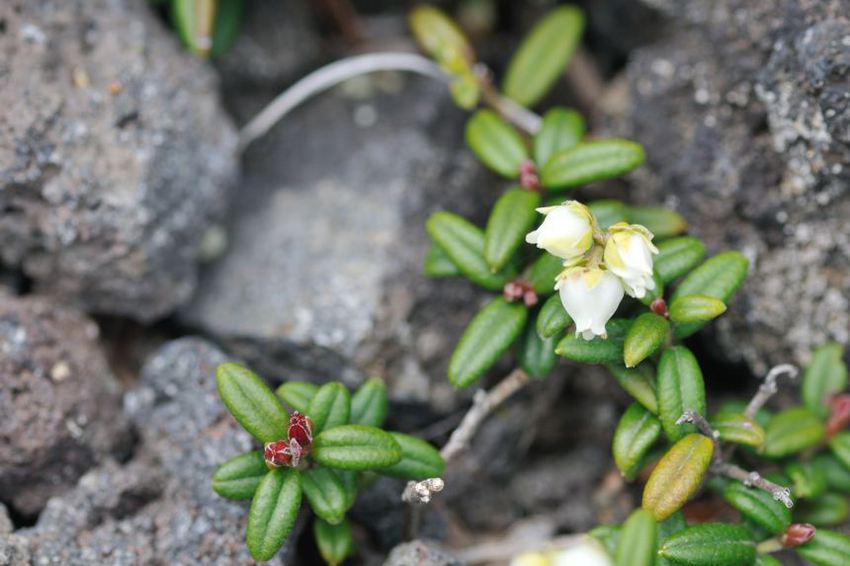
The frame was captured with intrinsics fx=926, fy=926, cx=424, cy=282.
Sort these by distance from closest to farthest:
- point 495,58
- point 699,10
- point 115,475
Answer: point 115,475
point 699,10
point 495,58

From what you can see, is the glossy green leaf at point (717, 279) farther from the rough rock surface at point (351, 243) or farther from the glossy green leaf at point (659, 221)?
the rough rock surface at point (351, 243)

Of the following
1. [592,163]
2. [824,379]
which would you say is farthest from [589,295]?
[824,379]

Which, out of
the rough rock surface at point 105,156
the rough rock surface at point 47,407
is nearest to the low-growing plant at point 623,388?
the rough rock surface at point 47,407

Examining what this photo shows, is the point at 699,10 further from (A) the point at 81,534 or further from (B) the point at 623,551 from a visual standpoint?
(A) the point at 81,534

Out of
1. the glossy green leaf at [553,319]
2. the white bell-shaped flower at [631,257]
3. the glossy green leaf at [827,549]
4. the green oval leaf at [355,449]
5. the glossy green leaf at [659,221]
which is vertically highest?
the white bell-shaped flower at [631,257]

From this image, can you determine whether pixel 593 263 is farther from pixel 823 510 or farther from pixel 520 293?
pixel 823 510

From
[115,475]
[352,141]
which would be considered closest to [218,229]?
[352,141]
